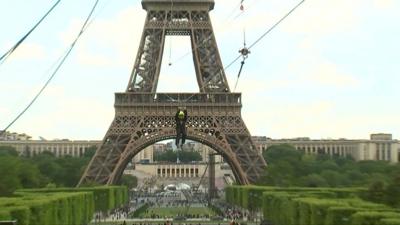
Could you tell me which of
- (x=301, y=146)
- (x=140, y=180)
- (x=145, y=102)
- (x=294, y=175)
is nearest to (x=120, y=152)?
(x=145, y=102)

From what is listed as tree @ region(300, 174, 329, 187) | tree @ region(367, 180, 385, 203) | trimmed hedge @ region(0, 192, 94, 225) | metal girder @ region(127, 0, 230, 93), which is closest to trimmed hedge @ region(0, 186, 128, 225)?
trimmed hedge @ region(0, 192, 94, 225)

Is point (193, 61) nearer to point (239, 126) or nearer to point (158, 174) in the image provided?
point (239, 126)

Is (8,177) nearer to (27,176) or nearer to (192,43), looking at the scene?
(27,176)

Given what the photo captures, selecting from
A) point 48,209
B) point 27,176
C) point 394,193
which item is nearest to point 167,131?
point 27,176

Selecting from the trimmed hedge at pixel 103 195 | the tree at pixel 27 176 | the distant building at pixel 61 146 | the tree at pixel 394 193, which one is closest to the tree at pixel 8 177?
the trimmed hedge at pixel 103 195

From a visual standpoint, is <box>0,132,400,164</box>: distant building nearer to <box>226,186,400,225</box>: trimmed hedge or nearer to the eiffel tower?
the eiffel tower
